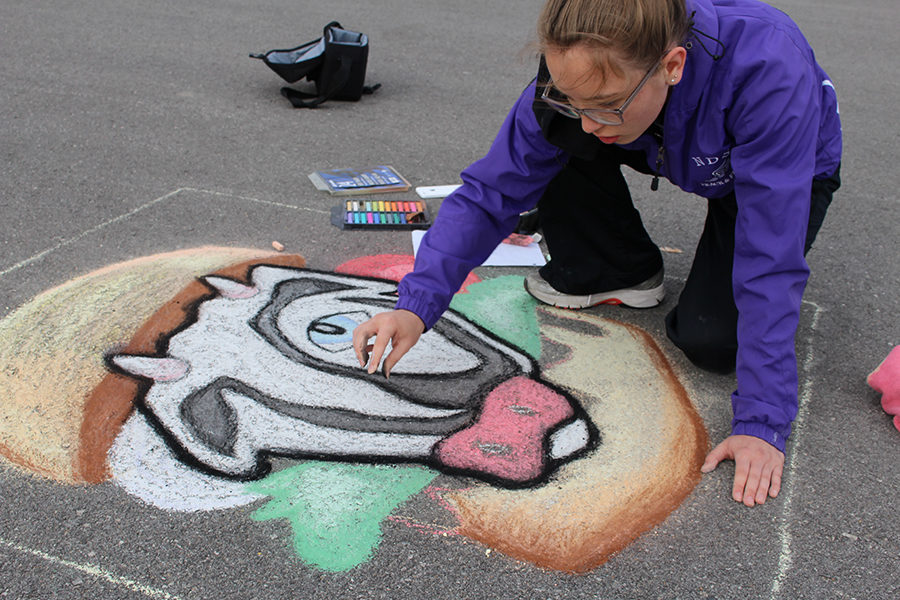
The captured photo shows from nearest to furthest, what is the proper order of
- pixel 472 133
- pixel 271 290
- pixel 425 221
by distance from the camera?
1. pixel 271 290
2. pixel 425 221
3. pixel 472 133

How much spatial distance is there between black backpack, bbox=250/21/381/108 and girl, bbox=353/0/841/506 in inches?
114

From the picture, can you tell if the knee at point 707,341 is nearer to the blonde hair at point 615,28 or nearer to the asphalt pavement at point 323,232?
the asphalt pavement at point 323,232

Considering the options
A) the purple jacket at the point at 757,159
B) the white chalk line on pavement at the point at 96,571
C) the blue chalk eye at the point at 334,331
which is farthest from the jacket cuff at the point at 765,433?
the white chalk line on pavement at the point at 96,571

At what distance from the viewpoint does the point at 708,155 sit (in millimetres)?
2162

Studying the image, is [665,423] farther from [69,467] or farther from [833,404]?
[69,467]

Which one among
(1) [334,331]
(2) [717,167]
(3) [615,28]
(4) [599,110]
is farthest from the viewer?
(1) [334,331]

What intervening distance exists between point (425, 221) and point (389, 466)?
5.46 feet

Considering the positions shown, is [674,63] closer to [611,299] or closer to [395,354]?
[395,354]

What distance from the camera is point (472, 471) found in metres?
2.10

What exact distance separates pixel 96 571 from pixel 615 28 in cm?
173

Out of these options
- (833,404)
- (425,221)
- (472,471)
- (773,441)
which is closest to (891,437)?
(833,404)

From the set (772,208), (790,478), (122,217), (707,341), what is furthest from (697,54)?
(122,217)

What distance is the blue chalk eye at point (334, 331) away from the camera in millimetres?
2574

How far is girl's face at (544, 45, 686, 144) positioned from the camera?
1.78 m
